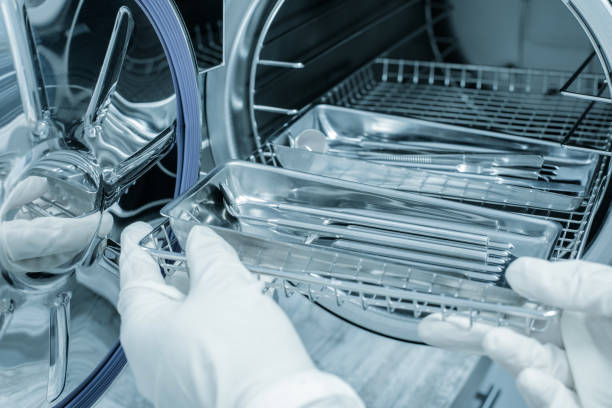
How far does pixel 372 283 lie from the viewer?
0.97 m

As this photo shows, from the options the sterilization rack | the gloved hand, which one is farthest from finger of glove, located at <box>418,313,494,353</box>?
the sterilization rack

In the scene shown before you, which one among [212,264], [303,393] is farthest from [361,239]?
[303,393]

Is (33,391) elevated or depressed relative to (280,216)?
depressed

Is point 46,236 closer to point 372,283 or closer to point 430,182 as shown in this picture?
point 372,283

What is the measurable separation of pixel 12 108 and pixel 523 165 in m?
1.03

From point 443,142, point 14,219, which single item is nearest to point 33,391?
point 14,219

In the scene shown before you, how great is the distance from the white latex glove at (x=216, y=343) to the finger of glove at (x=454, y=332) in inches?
7.9

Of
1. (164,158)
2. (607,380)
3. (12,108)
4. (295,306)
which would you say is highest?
(12,108)

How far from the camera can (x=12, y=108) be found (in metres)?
0.86

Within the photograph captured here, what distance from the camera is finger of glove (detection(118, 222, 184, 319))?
0.90 m

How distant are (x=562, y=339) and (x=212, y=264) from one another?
0.52 metres

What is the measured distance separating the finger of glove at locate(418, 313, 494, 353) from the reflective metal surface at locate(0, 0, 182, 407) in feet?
1.85

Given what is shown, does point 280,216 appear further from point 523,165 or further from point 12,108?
point 523,165

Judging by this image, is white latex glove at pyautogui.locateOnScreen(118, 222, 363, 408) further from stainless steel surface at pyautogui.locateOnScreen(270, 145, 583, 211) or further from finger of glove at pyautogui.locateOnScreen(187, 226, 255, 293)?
stainless steel surface at pyautogui.locateOnScreen(270, 145, 583, 211)
